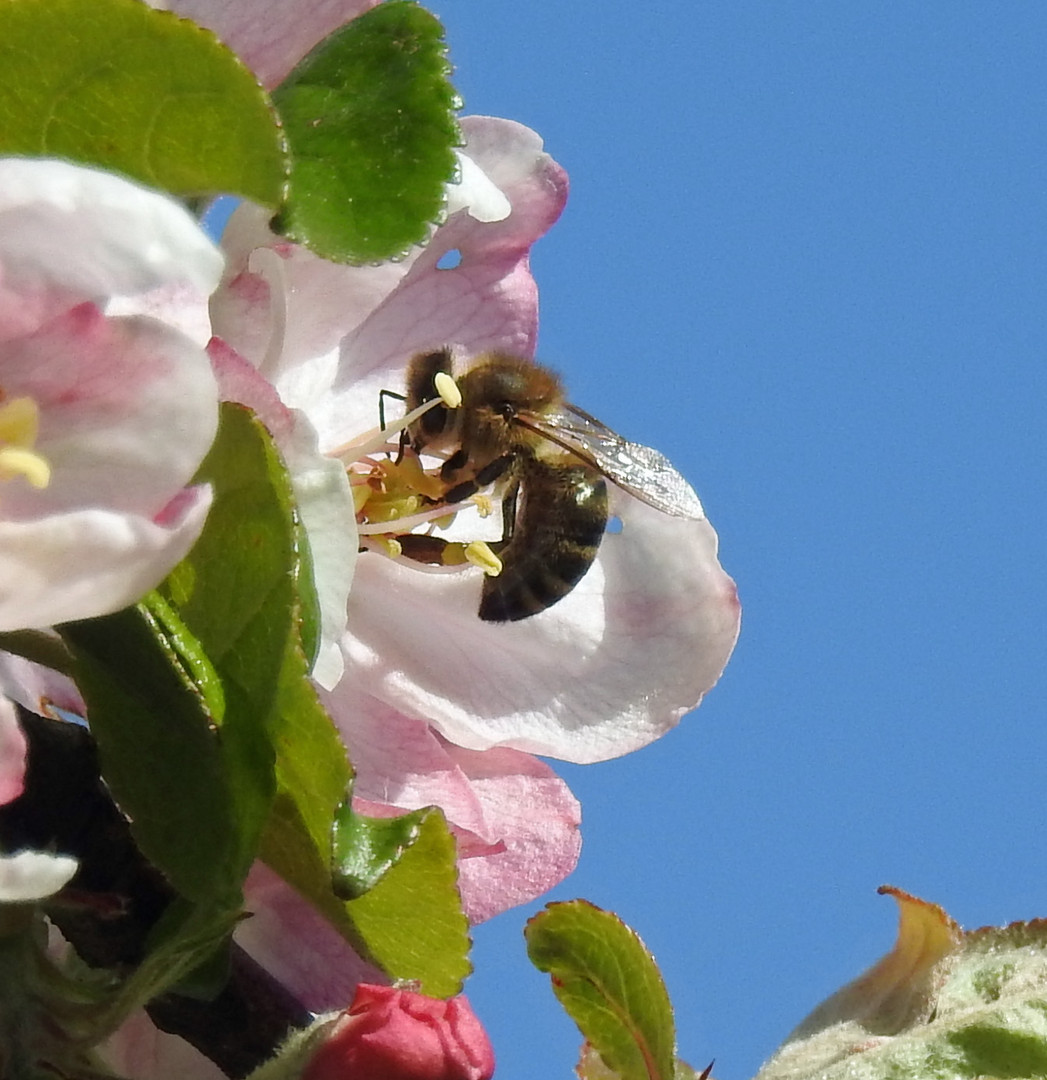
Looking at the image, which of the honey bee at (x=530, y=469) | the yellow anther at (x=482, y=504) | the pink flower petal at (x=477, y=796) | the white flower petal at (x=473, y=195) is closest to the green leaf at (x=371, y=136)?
the white flower petal at (x=473, y=195)

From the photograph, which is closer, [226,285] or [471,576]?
[226,285]

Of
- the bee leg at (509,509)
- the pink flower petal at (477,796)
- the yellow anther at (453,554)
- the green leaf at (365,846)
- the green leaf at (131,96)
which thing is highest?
the green leaf at (131,96)

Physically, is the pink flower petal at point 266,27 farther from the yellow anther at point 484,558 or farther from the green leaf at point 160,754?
the yellow anther at point 484,558

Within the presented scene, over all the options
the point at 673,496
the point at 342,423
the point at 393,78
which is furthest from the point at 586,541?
the point at 393,78

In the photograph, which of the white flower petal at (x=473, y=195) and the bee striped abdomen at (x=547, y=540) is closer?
the white flower petal at (x=473, y=195)

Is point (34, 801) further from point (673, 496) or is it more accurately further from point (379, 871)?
point (673, 496)

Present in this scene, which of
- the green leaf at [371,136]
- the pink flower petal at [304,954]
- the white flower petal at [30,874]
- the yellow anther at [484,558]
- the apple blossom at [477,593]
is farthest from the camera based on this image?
the yellow anther at [484,558]

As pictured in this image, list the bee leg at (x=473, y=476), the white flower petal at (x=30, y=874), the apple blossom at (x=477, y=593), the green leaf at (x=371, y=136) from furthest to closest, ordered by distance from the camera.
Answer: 1. the bee leg at (x=473, y=476)
2. the apple blossom at (x=477, y=593)
3. the green leaf at (x=371, y=136)
4. the white flower petal at (x=30, y=874)
